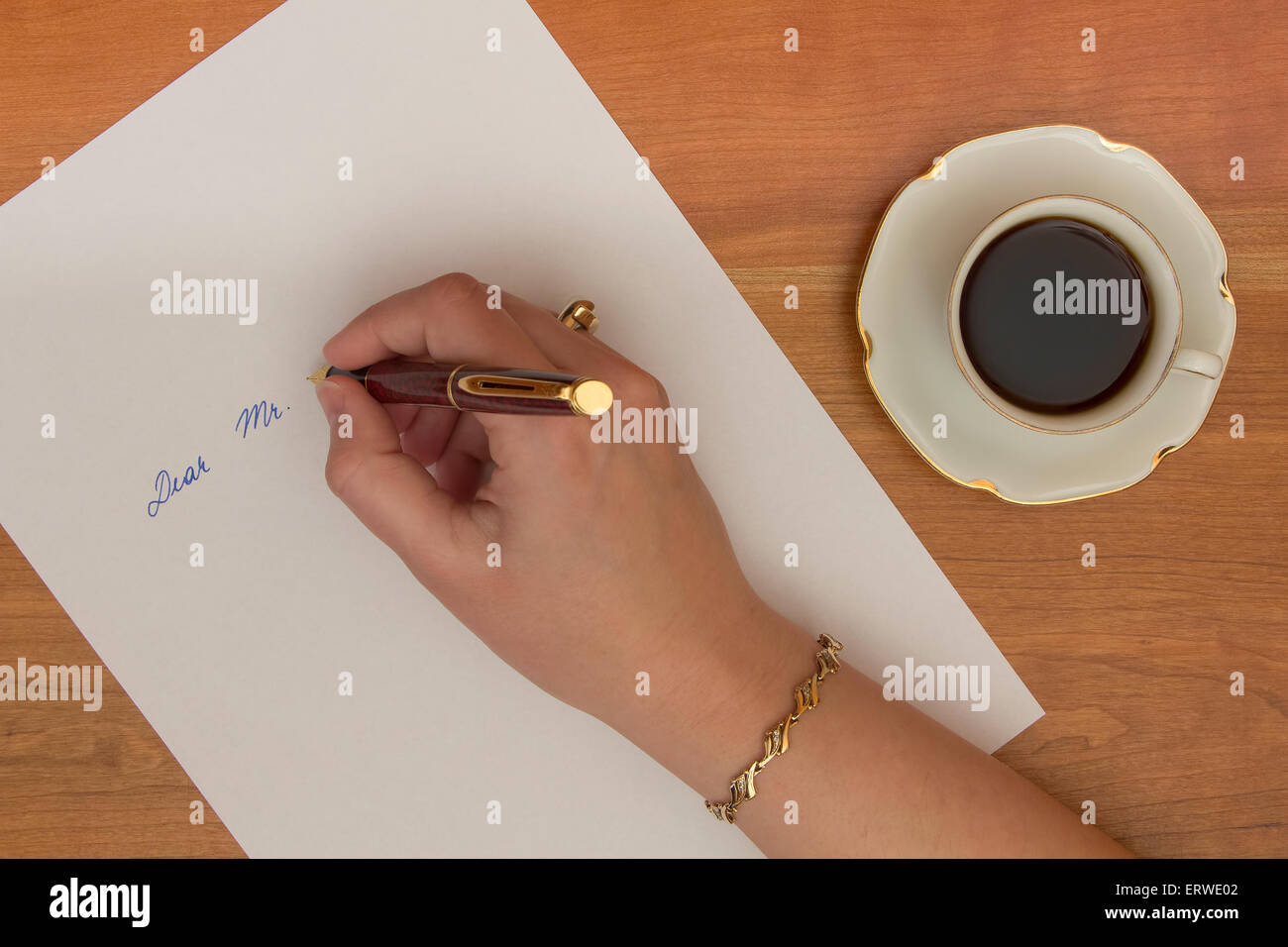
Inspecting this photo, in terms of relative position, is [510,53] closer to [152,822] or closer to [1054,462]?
[1054,462]

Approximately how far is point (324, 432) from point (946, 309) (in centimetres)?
46

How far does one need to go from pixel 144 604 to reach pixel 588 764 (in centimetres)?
36

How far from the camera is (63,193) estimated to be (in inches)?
25.2

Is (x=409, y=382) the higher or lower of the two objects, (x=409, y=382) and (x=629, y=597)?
the higher

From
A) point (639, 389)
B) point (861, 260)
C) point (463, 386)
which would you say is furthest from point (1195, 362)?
point (463, 386)

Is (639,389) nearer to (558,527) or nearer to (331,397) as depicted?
(558,527)

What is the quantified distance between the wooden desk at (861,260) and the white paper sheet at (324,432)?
2cm

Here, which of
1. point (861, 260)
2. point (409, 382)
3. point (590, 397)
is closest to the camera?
point (590, 397)

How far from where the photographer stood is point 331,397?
59 cm

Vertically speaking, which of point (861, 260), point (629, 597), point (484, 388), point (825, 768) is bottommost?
point (825, 768)

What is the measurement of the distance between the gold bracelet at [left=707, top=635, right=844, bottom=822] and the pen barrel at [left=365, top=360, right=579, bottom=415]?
288mm

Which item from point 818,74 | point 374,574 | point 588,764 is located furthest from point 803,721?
point 818,74

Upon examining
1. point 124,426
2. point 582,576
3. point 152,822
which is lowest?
point 152,822

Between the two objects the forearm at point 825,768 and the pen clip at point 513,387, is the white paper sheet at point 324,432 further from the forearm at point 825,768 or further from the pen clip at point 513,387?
the pen clip at point 513,387
